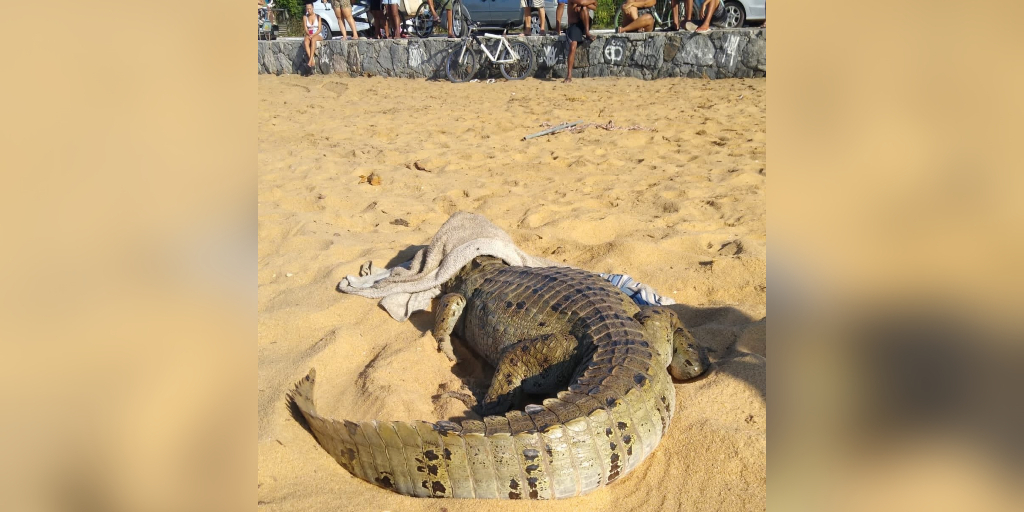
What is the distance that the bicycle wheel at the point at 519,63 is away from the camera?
1205 cm

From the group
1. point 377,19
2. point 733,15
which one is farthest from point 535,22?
point 733,15

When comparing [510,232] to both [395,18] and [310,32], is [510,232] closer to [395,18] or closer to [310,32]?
[310,32]

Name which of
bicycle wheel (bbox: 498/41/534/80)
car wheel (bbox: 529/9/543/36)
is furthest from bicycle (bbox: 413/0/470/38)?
bicycle wheel (bbox: 498/41/534/80)

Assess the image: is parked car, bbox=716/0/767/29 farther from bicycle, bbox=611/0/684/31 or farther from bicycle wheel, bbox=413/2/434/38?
bicycle wheel, bbox=413/2/434/38

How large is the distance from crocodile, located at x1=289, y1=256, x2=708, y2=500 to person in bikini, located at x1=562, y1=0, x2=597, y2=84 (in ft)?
29.9

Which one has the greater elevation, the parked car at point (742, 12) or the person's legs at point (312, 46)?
the parked car at point (742, 12)

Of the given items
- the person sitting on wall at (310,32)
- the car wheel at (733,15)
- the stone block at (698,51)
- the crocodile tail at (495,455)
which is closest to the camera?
the crocodile tail at (495,455)

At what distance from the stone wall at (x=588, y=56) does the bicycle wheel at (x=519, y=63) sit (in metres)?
0.16

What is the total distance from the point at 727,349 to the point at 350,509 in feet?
6.32

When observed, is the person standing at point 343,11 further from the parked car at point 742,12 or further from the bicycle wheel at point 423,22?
the parked car at point 742,12

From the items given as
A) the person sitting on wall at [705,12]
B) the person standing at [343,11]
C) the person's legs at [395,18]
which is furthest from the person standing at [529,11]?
the person standing at [343,11]

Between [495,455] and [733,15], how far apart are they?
44.7ft

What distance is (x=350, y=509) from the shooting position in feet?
6.42
